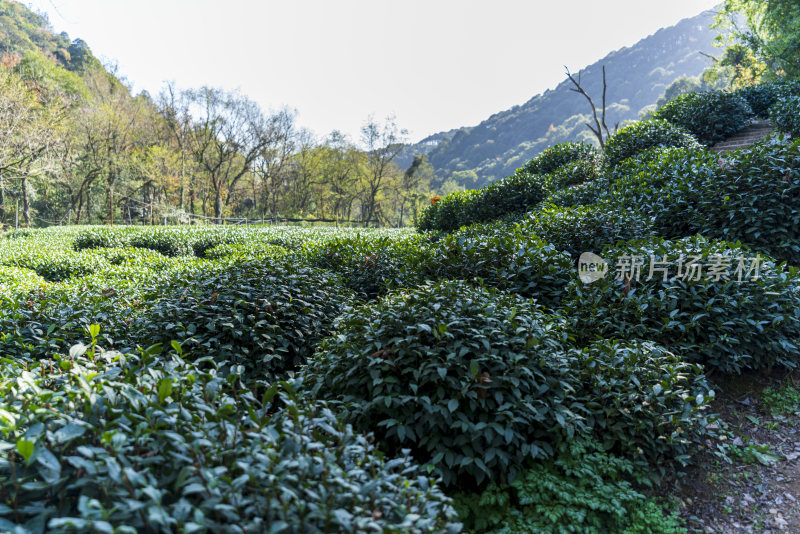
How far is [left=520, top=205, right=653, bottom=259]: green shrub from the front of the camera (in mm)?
5207

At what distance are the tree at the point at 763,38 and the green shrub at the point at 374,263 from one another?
16.1m

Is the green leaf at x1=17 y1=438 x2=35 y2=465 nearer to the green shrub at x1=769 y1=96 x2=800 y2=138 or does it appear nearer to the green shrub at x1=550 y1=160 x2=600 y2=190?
the green shrub at x1=550 y1=160 x2=600 y2=190

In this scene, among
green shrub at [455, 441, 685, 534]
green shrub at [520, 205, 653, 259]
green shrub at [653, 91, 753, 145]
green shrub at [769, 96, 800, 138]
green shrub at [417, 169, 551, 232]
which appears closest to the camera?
green shrub at [455, 441, 685, 534]

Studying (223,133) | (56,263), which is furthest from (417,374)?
(223,133)

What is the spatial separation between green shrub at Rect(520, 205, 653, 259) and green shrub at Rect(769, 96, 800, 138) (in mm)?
6110

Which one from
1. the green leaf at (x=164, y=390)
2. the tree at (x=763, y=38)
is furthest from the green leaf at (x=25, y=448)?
the tree at (x=763, y=38)

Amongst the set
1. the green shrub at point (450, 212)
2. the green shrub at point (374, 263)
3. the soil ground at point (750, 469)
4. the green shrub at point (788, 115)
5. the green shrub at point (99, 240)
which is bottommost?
the soil ground at point (750, 469)

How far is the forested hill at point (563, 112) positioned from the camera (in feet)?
267

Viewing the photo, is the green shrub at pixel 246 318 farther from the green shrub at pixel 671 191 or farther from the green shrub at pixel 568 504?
the green shrub at pixel 671 191

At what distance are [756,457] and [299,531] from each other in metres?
3.45

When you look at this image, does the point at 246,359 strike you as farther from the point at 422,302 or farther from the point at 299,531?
the point at 299,531

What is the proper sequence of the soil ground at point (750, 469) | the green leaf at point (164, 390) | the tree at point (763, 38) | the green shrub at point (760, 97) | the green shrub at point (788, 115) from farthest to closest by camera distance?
the tree at point (763, 38) → the green shrub at point (760, 97) → the green shrub at point (788, 115) → the soil ground at point (750, 469) → the green leaf at point (164, 390)

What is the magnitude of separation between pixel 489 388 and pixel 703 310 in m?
2.44

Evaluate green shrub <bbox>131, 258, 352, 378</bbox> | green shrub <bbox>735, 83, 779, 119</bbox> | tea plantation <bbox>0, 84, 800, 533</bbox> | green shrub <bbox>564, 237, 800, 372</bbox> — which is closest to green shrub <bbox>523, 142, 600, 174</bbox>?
tea plantation <bbox>0, 84, 800, 533</bbox>
